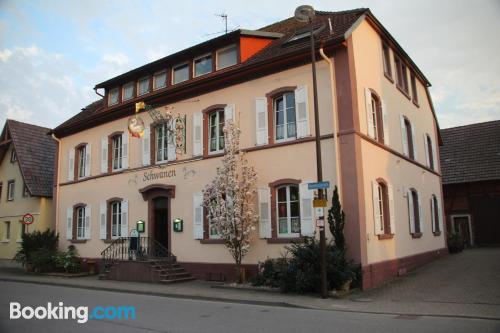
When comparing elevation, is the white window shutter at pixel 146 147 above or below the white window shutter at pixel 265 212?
above

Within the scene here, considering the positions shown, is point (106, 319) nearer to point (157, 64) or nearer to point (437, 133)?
point (157, 64)

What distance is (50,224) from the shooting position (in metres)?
25.3

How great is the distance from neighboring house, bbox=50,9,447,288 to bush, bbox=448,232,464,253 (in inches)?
77.3

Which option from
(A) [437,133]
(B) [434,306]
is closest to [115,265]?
(B) [434,306]

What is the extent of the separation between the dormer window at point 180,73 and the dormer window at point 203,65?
548 millimetres

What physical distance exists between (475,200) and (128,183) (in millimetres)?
20228

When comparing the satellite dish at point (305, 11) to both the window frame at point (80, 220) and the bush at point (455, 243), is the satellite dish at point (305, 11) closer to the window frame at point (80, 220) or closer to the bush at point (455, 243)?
the window frame at point (80, 220)

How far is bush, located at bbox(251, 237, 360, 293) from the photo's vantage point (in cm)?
1220

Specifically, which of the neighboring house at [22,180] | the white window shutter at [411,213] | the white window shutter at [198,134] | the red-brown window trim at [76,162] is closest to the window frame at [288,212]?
the white window shutter at [198,134]

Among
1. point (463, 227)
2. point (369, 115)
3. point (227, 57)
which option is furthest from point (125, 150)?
point (463, 227)

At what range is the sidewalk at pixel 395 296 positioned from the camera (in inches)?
403

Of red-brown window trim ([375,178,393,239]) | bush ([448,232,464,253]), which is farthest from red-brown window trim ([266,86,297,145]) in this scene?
bush ([448,232,464,253])

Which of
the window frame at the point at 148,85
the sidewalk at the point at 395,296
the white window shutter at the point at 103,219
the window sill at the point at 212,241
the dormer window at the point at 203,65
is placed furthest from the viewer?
the white window shutter at the point at 103,219

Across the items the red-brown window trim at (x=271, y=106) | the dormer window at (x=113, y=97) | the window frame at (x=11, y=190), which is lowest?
the window frame at (x=11, y=190)
